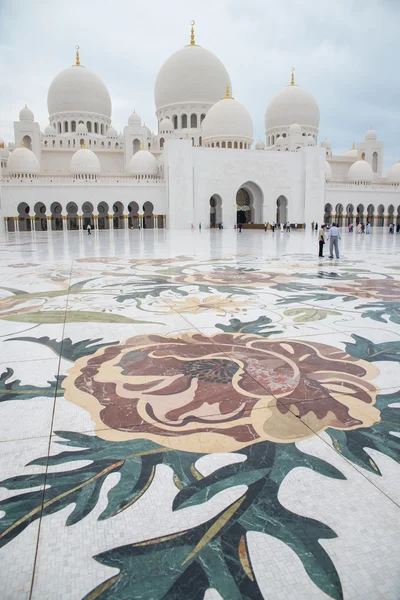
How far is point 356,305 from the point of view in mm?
2920

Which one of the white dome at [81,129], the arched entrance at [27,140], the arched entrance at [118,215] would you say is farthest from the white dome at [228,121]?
the arched entrance at [27,140]

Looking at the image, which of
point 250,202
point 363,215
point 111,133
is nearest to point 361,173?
point 363,215

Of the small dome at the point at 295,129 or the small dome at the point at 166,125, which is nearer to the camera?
the small dome at the point at 295,129

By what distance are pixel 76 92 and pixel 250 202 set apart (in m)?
13.7

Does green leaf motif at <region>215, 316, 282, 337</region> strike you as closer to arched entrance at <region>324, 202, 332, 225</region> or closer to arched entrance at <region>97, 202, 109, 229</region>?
arched entrance at <region>97, 202, 109, 229</region>

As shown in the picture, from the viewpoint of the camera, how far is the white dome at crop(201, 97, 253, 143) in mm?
24234

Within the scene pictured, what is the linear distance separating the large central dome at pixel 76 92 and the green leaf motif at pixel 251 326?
99.5ft

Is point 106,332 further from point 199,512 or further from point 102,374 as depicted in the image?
point 199,512

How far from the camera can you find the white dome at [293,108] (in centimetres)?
2906

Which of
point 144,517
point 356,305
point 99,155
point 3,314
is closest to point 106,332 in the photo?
point 3,314

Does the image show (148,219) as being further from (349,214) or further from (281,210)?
(349,214)

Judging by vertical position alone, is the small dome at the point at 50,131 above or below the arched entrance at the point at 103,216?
above

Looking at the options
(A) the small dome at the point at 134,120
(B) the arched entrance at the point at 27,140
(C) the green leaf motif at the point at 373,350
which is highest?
(A) the small dome at the point at 134,120

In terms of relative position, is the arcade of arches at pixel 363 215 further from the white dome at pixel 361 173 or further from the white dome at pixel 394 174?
the white dome at pixel 394 174
